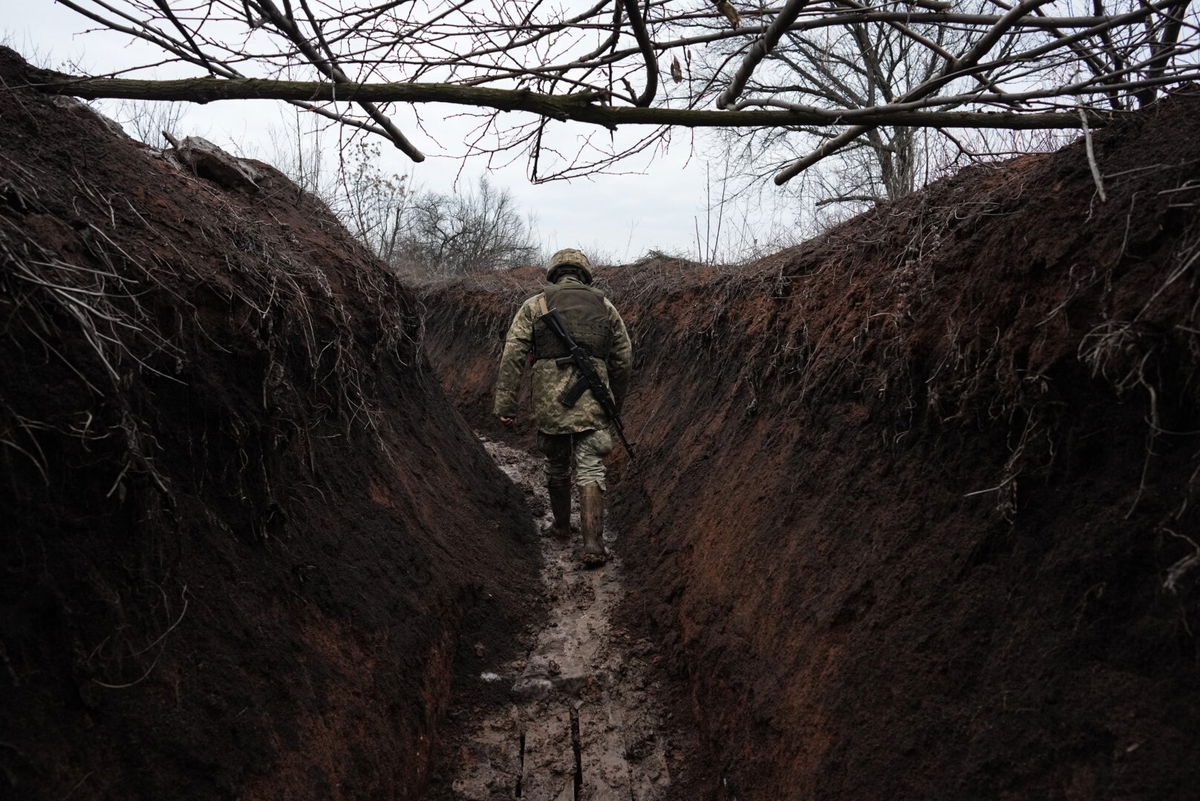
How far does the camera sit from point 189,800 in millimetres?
1904

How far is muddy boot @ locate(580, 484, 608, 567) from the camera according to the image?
5346 mm

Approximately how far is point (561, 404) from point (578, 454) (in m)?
0.42

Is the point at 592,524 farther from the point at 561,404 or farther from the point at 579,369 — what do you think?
the point at 579,369

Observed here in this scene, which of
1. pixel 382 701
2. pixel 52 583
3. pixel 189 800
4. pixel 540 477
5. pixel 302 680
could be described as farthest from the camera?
pixel 540 477

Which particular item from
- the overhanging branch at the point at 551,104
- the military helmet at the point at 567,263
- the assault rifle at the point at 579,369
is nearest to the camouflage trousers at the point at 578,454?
the assault rifle at the point at 579,369

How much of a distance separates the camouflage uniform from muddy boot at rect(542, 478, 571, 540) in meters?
0.07

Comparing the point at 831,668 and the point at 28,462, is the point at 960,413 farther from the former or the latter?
the point at 28,462

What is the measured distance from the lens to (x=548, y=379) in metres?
5.78

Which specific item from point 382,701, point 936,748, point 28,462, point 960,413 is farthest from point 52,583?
point 960,413

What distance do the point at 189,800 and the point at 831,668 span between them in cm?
200

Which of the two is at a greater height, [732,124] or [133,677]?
[732,124]

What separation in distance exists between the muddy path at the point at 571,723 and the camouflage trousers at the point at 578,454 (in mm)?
1133

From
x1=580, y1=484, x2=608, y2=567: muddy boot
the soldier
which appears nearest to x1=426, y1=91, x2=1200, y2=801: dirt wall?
x1=580, y1=484, x2=608, y2=567: muddy boot

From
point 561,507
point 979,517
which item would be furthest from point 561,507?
point 979,517
